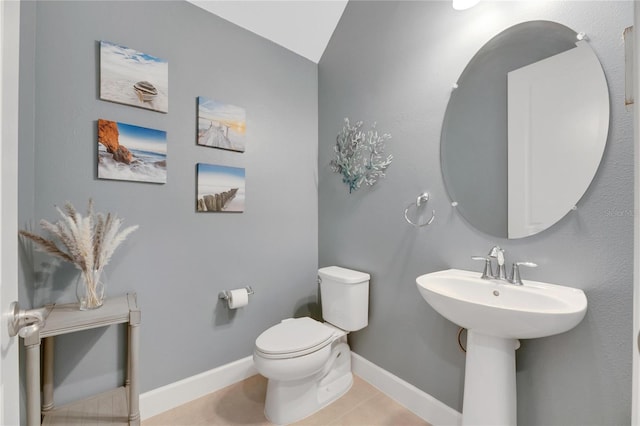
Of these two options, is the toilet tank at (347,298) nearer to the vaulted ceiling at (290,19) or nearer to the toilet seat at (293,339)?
the toilet seat at (293,339)

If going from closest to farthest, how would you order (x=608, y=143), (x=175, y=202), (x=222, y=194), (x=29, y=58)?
(x=608, y=143)
(x=29, y=58)
(x=175, y=202)
(x=222, y=194)

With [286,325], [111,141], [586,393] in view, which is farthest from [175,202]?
[586,393]

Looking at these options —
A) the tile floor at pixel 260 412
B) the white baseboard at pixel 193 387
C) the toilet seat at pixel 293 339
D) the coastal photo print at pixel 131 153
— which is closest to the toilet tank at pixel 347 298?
the toilet seat at pixel 293 339

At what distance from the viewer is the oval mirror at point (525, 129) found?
103cm

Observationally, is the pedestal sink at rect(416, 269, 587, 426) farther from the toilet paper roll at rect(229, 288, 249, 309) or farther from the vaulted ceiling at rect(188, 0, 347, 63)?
the vaulted ceiling at rect(188, 0, 347, 63)

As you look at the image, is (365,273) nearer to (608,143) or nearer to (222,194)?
(222,194)

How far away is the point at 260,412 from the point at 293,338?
48 centimetres

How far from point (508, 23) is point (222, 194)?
1.70 metres

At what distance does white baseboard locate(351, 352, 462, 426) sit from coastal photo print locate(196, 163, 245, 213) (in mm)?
1357

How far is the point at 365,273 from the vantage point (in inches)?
72.2

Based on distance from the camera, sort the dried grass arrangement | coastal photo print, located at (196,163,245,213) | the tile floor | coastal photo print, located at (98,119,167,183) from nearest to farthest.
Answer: the dried grass arrangement
coastal photo print, located at (98,119,167,183)
the tile floor
coastal photo print, located at (196,163,245,213)

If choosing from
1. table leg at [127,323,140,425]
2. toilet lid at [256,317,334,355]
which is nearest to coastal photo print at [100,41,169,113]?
table leg at [127,323,140,425]

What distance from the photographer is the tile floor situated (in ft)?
4.83

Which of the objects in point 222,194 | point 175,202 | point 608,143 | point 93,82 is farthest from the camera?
point 222,194
